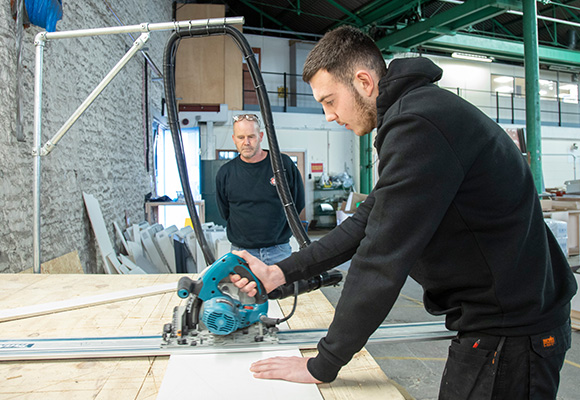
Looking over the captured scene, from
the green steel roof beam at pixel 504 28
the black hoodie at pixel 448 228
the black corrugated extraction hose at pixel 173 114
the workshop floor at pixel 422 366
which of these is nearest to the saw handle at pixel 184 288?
the black hoodie at pixel 448 228

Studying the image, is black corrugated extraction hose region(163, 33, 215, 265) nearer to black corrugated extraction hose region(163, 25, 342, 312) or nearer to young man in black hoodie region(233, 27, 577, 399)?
black corrugated extraction hose region(163, 25, 342, 312)

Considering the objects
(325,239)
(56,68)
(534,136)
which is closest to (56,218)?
(56,68)

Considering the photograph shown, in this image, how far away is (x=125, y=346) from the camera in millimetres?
1196

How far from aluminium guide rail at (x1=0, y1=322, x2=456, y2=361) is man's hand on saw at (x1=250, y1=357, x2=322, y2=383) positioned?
17 cm

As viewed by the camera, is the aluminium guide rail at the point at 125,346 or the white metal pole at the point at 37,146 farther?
the white metal pole at the point at 37,146

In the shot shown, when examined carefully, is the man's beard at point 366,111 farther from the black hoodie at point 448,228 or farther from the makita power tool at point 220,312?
the makita power tool at point 220,312

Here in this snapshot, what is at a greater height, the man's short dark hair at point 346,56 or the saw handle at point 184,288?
the man's short dark hair at point 346,56

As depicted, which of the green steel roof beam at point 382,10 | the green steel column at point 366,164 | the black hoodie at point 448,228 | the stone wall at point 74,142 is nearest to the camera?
the black hoodie at point 448,228

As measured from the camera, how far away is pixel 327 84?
104 cm

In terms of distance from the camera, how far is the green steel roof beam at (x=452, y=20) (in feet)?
22.1

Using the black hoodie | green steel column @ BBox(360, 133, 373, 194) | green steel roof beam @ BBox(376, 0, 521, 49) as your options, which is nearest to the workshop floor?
the black hoodie

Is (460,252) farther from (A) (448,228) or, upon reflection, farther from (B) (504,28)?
(B) (504,28)

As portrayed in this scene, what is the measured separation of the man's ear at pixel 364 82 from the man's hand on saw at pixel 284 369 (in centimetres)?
72

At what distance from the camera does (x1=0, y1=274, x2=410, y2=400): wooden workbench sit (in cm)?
97
